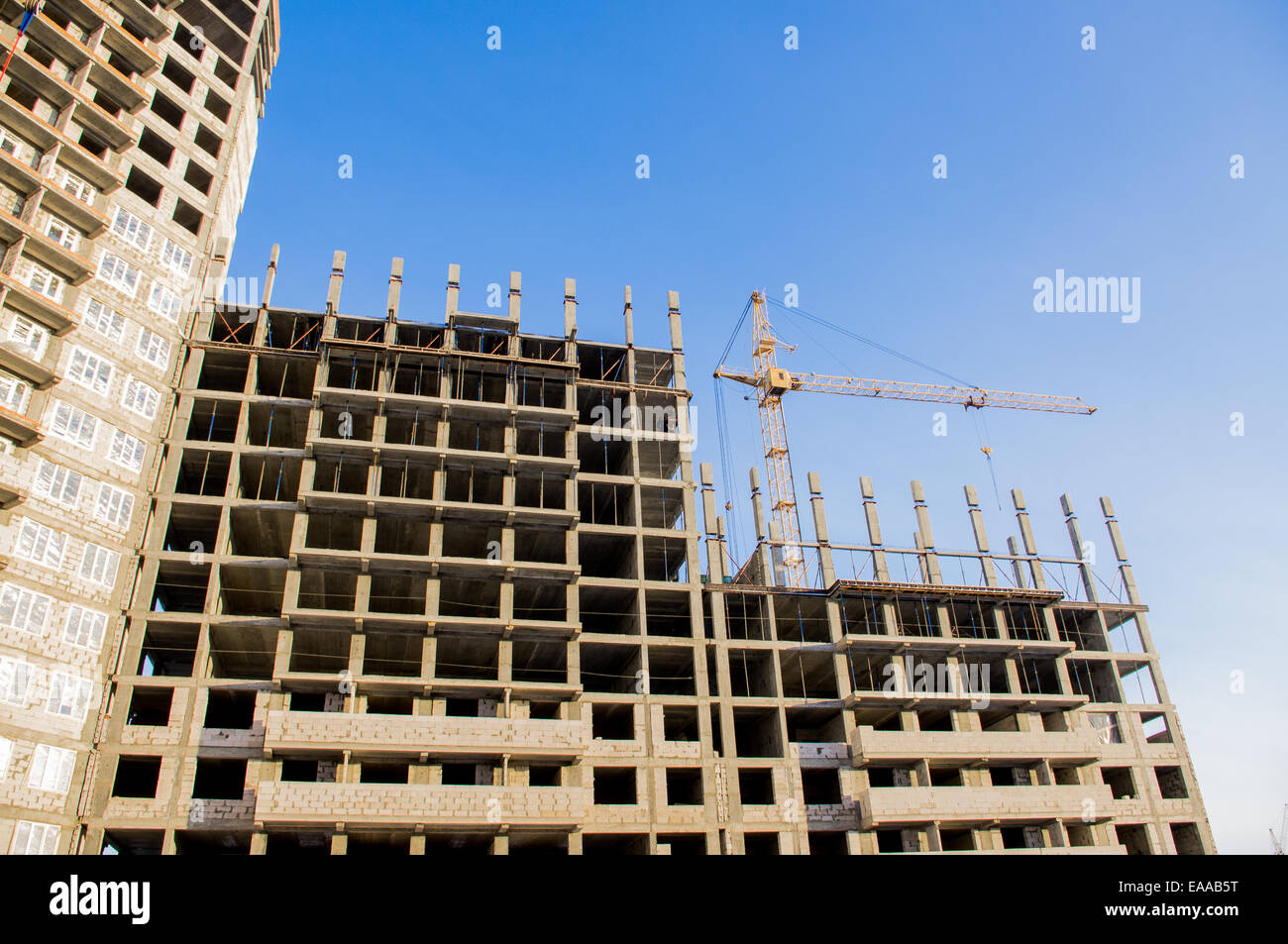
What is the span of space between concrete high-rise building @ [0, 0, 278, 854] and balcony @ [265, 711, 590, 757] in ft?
29.4

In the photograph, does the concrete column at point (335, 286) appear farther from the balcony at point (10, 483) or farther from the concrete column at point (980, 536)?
the concrete column at point (980, 536)

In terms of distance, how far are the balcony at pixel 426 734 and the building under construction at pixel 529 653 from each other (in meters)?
0.15

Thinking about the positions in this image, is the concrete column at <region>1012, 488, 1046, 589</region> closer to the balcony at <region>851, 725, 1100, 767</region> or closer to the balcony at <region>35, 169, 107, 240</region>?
the balcony at <region>851, 725, 1100, 767</region>

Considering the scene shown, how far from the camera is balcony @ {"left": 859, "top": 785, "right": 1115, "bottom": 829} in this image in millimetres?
50031

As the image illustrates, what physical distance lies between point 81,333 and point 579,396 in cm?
2821

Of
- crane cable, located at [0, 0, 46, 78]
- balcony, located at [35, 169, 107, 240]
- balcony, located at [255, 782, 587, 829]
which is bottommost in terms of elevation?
balcony, located at [255, 782, 587, 829]

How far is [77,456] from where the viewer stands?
4525 centimetres

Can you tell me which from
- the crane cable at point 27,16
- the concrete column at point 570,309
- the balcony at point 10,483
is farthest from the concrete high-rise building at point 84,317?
the concrete column at point 570,309

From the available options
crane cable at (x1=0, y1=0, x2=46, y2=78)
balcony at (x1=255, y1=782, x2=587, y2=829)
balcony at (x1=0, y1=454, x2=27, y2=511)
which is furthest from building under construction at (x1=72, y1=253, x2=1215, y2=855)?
crane cable at (x1=0, y1=0, x2=46, y2=78)

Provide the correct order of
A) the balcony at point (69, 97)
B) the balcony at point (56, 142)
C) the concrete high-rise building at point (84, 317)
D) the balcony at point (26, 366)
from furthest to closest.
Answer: the balcony at point (69, 97), the balcony at point (56, 142), the balcony at point (26, 366), the concrete high-rise building at point (84, 317)

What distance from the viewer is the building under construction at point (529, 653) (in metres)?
43.6

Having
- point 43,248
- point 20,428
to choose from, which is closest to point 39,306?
point 43,248
